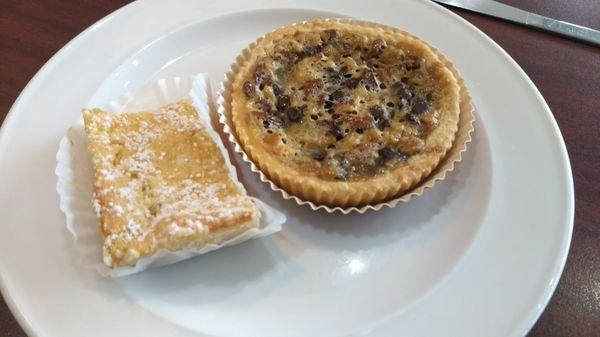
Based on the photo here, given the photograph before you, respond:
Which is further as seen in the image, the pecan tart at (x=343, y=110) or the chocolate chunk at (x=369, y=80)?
the chocolate chunk at (x=369, y=80)

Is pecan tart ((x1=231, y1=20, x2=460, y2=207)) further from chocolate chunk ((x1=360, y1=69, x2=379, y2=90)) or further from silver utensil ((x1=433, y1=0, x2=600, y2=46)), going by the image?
silver utensil ((x1=433, y1=0, x2=600, y2=46))

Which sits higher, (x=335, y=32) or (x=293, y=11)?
(x=293, y=11)

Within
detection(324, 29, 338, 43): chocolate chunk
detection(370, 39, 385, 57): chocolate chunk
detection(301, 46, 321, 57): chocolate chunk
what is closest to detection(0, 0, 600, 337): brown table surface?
detection(370, 39, 385, 57): chocolate chunk

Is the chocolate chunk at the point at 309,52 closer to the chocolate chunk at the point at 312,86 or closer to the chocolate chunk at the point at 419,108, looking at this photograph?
the chocolate chunk at the point at 312,86

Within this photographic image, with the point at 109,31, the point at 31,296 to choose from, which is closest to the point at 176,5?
the point at 109,31

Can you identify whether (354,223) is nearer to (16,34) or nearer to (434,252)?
(434,252)

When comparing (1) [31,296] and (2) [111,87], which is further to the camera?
(2) [111,87]

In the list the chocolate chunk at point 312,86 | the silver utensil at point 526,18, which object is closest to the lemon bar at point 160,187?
the chocolate chunk at point 312,86
